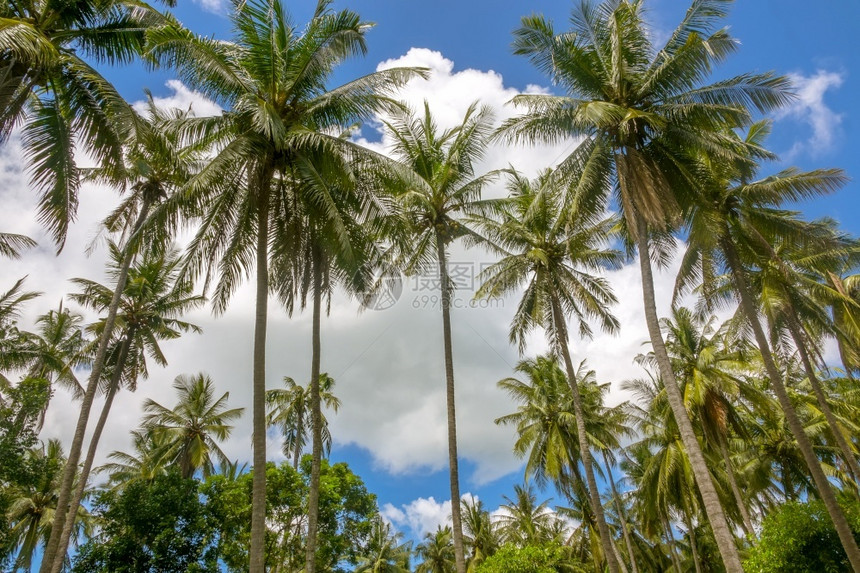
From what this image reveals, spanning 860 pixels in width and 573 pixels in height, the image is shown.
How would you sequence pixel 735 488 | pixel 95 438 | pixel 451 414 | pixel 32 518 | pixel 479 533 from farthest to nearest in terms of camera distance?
pixel 479 533
pixel 32 518
pixel 735 488
pixel 95 438
pixel 451 414

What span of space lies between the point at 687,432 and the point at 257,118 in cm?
1056

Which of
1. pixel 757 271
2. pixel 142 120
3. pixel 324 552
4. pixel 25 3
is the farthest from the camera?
pixel 324 552

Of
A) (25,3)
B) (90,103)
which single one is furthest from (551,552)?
(25,3)

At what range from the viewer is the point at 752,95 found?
1227cm

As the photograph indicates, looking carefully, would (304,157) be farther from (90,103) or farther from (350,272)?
(90,103)

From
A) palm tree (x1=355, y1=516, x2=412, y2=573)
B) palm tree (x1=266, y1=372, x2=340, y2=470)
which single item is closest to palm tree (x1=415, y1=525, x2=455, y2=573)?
palm tree (x1=355, y1=516, x2=412, y2=573)

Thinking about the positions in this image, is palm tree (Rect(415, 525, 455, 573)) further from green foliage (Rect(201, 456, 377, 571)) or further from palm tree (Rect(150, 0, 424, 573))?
palm tree (Rect(150, 0, 424, 573))

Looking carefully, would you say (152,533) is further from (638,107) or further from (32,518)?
(638,107)

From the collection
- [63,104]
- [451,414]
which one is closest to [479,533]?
[451,414]

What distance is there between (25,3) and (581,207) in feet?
40.9

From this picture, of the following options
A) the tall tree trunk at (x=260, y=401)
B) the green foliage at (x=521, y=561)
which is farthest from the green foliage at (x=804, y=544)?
the tall tree trunk at (x=260, y=401)

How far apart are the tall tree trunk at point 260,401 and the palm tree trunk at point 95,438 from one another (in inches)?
354

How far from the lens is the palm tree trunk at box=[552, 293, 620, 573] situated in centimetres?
1605

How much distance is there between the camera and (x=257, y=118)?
10289 millimetres
